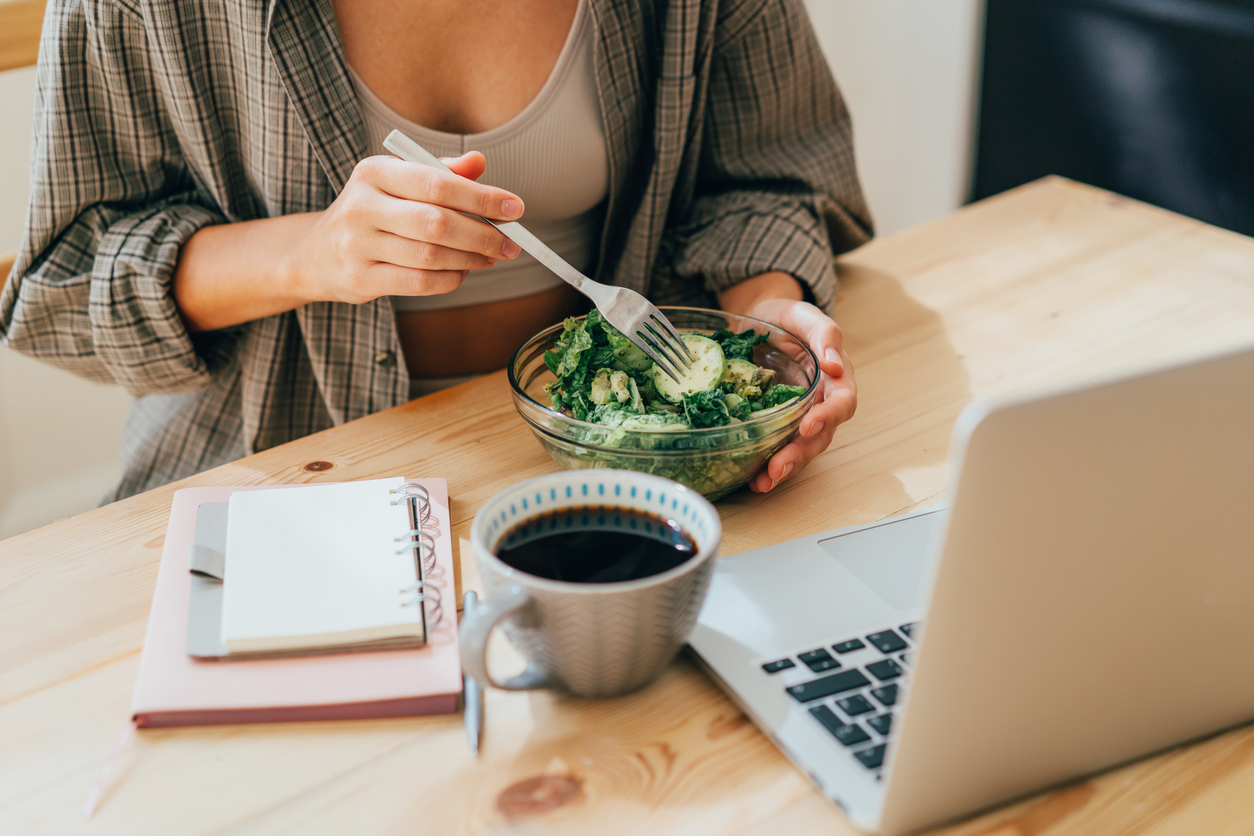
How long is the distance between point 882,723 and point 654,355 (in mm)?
350

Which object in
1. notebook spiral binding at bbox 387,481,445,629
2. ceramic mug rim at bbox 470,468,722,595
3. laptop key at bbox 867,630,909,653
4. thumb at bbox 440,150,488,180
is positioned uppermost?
thumb at bbox 440,150,488,180

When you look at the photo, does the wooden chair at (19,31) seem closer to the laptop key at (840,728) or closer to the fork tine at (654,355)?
the fork tine at (654,355)

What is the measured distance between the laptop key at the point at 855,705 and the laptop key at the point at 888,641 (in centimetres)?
4

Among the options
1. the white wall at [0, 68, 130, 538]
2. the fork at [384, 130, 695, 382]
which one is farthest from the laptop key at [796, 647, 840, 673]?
the white wall at [0, 68, 130, 538]

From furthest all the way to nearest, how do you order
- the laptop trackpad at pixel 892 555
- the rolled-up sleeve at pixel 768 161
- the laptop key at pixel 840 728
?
1. the rolled-up sleeve at pixel 768 161
2. the laptop trackpad at pixel 892 555
3. the laptop key at pixel 840 728

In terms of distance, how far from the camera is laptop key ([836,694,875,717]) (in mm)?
504

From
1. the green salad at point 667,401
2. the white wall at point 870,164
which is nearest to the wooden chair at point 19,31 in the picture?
the white wall at point 870,164

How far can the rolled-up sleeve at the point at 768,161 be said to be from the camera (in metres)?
1.08

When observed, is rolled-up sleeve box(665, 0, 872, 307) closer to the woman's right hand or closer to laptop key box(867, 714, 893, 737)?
the woman's right hand

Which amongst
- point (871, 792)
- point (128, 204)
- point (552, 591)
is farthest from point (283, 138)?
point (871, 792)

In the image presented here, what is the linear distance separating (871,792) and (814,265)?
67 cm

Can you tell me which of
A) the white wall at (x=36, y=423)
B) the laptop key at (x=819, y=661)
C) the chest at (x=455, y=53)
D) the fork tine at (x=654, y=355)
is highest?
the chest at (x=455, y=53)

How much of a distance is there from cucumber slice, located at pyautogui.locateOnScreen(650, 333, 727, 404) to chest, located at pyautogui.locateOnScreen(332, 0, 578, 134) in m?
0.42

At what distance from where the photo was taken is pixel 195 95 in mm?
941
